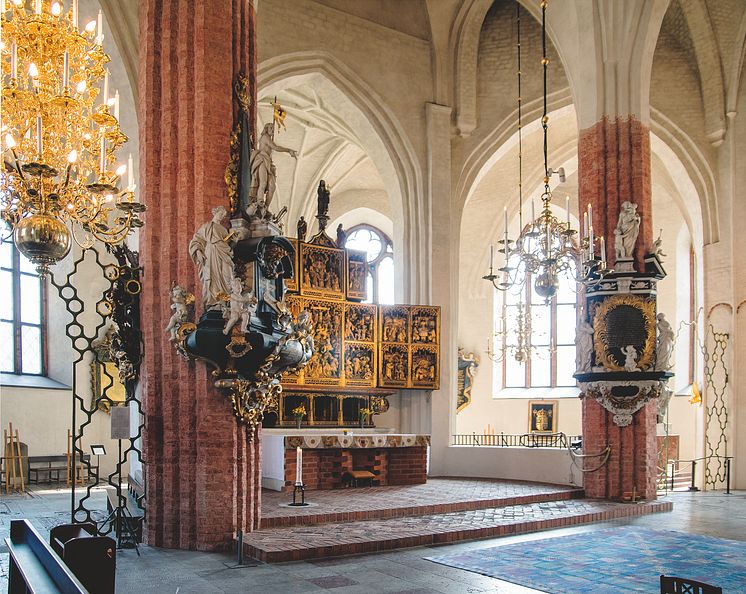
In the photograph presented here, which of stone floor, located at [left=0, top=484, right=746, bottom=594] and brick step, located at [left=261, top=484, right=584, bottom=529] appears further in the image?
brick step, located at [left=261, top=484, right=584, bottom=529]

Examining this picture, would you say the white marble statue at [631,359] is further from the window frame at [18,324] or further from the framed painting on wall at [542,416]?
the window frame at [18,324]

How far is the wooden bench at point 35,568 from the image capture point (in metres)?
3.41

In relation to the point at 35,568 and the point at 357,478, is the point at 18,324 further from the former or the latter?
the point at 35,568

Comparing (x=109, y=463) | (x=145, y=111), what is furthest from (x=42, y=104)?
(x=109, y=463)

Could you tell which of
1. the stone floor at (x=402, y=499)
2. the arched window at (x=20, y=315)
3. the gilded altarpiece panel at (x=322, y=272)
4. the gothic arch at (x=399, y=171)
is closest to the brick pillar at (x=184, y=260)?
the stone floor at (x=402, y=499)

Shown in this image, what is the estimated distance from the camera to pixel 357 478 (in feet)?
45.0

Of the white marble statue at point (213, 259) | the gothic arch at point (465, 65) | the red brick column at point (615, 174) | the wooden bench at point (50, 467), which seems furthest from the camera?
the gothic arch at point (465, 65)

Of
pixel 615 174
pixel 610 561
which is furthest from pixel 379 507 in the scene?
pixel 615 174

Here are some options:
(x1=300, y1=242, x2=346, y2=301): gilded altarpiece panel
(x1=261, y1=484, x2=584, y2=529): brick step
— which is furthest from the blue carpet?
(x1=300, y1=242, x2=346, y2=301): gilded altarpiece panel

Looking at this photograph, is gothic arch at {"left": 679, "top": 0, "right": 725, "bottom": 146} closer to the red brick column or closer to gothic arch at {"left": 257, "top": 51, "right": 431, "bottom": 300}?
the red brick column

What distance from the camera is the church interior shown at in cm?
802

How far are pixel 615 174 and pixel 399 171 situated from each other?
5.50 metres

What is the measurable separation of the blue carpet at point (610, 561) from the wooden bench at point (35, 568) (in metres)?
4.36

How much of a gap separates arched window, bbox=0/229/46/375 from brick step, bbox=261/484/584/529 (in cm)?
911
